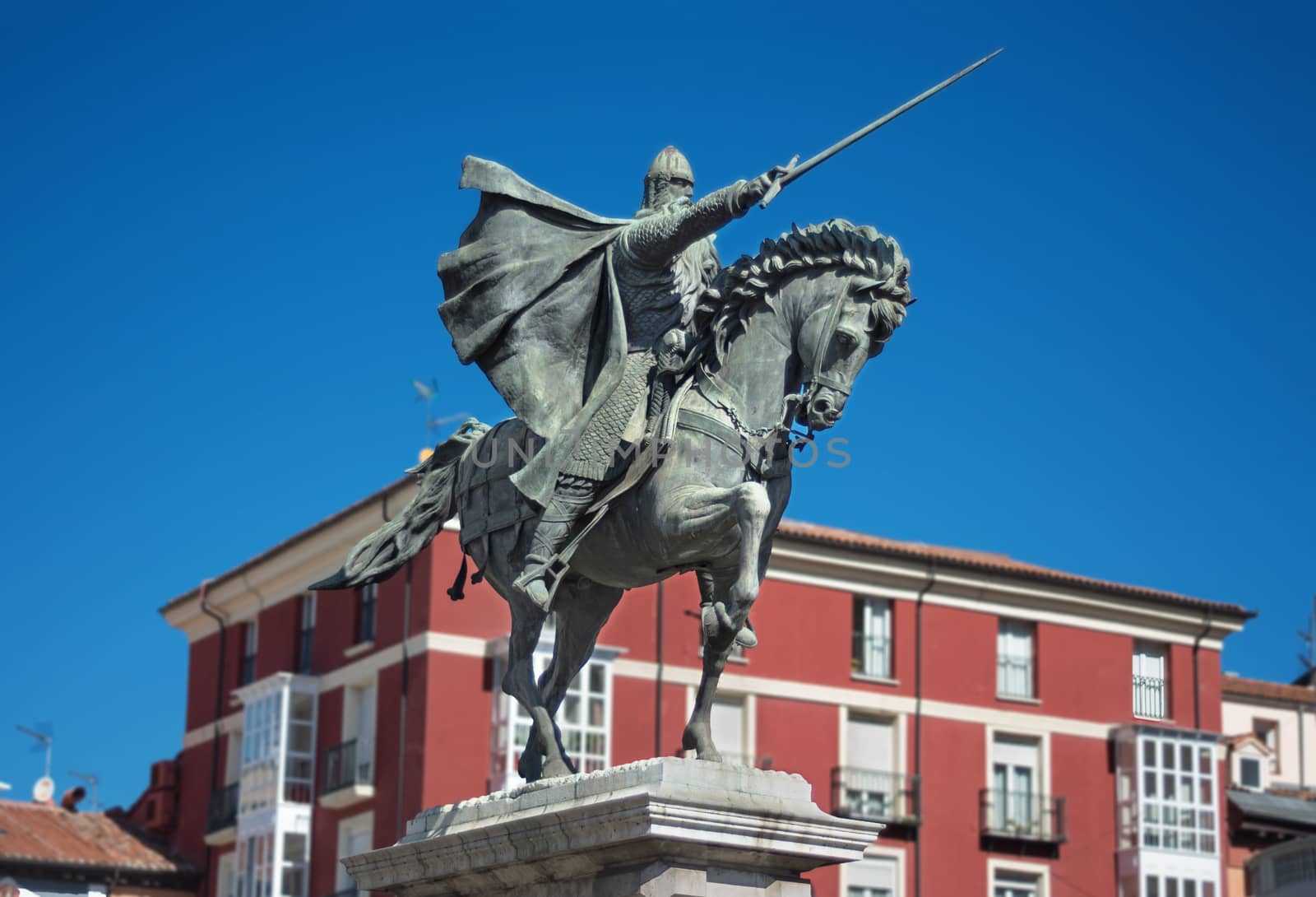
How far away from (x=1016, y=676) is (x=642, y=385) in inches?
1663

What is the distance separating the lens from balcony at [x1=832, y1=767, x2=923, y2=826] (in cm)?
4984

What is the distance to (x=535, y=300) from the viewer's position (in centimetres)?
1300

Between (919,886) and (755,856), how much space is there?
4002cm

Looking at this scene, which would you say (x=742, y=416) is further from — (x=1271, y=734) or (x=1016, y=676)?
(x=1271, y=734)

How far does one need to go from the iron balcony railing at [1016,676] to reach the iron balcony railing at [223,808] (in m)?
17.5

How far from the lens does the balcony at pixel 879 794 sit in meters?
49.8

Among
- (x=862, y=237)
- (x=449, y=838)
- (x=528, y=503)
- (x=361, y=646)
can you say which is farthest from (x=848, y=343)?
(x=361, y=646)

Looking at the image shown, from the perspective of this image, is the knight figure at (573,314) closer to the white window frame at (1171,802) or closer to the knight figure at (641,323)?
the knight figure at (641,323)

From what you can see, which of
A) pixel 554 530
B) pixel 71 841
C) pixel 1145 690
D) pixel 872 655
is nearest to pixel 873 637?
pixel 872 655

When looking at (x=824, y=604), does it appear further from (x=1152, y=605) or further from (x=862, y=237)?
(x=862, y=237)

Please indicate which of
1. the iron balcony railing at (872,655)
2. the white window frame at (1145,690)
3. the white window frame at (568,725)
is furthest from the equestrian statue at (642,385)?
the iron balcony railing at (872,655)

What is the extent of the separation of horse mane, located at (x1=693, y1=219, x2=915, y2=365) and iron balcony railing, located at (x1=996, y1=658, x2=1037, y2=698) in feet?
138

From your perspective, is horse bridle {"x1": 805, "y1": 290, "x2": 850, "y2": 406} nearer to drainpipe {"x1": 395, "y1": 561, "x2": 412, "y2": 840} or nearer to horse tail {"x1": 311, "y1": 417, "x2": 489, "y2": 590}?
horse tail {"x1": 311, "y1": 417, "x2": 489, "y2": 590}

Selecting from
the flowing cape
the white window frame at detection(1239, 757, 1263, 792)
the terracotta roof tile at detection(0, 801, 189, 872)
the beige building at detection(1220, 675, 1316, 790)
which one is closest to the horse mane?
the flowing cape
